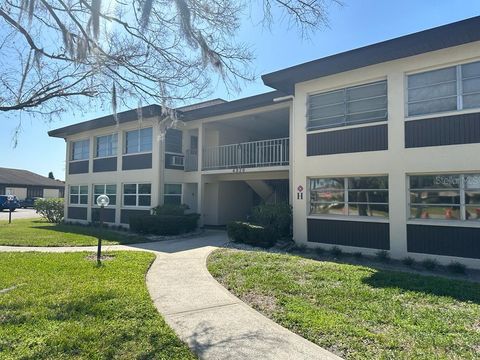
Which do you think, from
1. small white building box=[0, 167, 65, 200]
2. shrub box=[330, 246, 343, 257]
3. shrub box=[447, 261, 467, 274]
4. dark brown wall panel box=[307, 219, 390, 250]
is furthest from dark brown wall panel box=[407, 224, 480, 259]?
small white building box=[0, 167, 65, 200]

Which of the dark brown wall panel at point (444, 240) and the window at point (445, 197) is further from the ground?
the window at point (445, 197)

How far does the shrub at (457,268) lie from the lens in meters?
8.80

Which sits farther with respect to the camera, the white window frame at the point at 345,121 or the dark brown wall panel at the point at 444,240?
the white window frame at the point at 345,121

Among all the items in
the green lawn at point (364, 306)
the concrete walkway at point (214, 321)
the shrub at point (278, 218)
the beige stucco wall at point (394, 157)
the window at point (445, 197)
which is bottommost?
the concrete walkway at point (214, 321)

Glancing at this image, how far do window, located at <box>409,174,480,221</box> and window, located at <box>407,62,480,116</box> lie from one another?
1.86m

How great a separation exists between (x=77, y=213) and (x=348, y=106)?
700 inches

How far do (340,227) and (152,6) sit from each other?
8.57 m

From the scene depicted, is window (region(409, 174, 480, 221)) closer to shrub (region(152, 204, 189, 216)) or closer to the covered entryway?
the covered entryway

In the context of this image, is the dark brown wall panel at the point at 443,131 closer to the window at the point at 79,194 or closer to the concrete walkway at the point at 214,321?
the concrete walkway at the point at 214,321

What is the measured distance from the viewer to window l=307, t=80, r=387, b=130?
36.0 ft

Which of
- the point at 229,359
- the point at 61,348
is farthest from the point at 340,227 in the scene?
the point at 61,348

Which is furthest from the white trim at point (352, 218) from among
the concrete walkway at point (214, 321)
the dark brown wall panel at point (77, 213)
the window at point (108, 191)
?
the dark brown wall panel at point (77, 213)

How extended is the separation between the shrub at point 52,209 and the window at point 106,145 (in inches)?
198

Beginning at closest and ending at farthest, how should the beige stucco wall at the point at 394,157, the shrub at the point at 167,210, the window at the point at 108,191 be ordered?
the beige stucco wall at the point at 394,157, the shrub at the point at 167,210, the window at the point at 108,191
